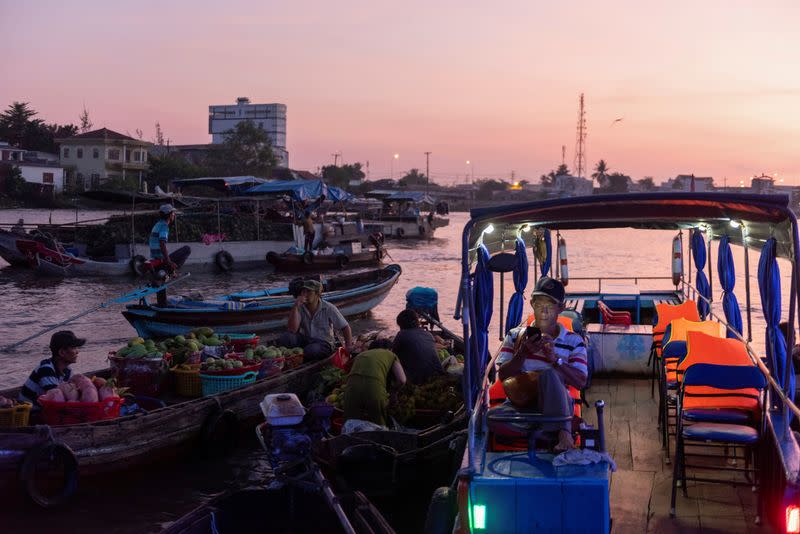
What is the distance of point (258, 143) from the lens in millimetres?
80625

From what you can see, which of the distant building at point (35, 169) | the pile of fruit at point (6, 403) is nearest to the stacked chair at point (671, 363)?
the pile of fruit at point (6, 403)

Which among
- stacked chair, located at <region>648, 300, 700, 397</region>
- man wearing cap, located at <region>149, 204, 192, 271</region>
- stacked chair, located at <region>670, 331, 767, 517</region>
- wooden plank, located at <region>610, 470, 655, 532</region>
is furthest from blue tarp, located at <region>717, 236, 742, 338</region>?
man wearing cap, located at <region>149, 204, 192, 271</region>

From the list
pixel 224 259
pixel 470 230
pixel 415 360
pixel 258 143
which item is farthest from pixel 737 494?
pixel 258 143

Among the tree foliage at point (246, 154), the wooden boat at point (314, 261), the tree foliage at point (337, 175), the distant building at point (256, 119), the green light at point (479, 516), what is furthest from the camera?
the distant building at point (256, 119)

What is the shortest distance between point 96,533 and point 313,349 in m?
3.65

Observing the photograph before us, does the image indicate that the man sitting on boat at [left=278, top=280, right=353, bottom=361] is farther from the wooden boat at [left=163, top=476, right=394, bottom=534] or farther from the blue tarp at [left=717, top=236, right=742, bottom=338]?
the wooden boat at [left=163, top=476, right=394, bottom=534]

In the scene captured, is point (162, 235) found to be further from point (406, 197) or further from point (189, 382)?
point (406, 197)

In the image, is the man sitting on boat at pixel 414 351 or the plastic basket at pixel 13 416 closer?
the plastic basket at pixel 13 416

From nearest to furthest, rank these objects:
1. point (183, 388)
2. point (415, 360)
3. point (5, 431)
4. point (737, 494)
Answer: point (737, 494) → point (5, 431) → point (415, 360) → point (183, 388)

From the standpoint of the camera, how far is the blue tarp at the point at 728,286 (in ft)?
28.6

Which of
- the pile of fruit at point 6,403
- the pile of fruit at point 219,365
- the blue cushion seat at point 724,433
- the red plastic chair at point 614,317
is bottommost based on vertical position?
the pile of fruit at point 6,403

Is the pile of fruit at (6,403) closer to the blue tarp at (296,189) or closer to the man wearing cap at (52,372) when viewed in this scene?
the man wearing cap at (52,372)

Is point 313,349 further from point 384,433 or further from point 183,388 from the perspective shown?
point 384,433

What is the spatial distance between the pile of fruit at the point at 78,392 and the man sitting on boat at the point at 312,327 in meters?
2.90
